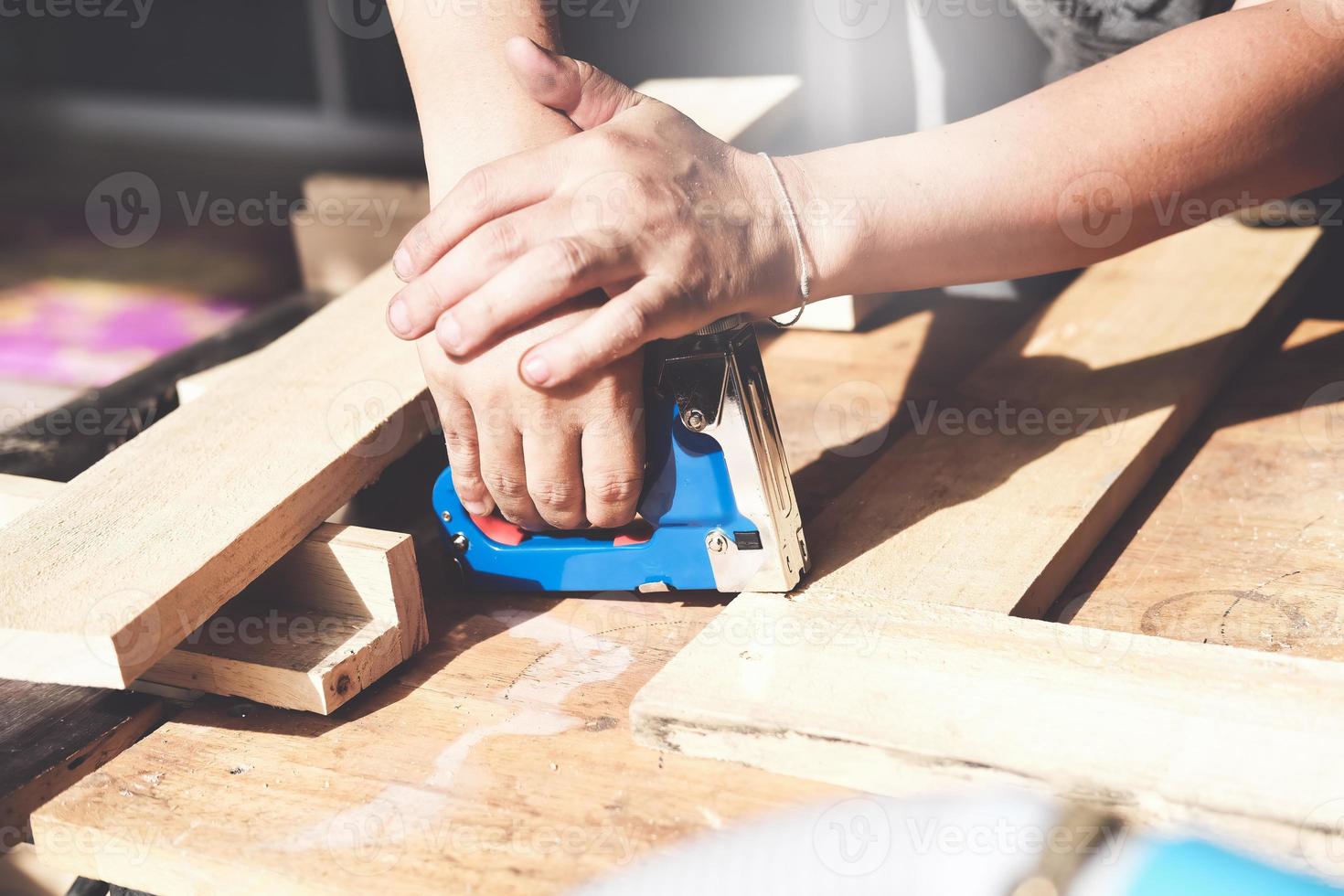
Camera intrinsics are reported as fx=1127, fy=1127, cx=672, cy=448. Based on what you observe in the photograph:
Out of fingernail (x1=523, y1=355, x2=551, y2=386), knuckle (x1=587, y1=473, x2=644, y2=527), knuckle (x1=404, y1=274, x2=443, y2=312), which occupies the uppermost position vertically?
knuckle (x1=404, y1=274, x2=443, y2=312)

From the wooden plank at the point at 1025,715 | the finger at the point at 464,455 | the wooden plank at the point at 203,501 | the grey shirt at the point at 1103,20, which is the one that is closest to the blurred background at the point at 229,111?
the grey shirt at the point at 1103,20

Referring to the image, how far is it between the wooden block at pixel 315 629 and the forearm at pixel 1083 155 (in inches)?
22.1

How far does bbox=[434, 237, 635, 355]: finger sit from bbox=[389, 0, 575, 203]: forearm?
0.66 ft

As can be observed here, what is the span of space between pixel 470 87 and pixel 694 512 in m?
0.53

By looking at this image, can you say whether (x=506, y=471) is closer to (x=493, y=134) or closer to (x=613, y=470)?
(x=613, y=470)

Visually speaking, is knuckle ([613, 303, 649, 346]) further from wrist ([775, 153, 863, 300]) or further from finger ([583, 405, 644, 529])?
wrist ([775, 153, 863, 300])

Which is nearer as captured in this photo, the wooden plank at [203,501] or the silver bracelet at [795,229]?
the wooden plank at [203,501]

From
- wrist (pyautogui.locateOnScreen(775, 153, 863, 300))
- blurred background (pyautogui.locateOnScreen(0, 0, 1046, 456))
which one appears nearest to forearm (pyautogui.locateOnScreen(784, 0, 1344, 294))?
wrist (pyautogui.locateOnScreen(775, 153, 863, 300))

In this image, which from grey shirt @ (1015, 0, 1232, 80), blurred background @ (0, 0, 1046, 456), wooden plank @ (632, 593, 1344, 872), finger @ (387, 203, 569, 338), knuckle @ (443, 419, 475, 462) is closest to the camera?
wooden plank @ (632, 593, 1344, 872)

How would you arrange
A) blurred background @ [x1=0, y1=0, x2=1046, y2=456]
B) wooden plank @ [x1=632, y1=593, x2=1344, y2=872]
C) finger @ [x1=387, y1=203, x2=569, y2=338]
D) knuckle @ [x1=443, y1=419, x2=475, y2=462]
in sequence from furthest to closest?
blurred background @ [x1=0, y1=0, x2=1046, y2=456] < knuckle @ [x1=443, y1=419, x2=475, y2=462] < finger @ [x1=387, y1=203, x2=569, y2=338] < wooden plank @ [x1=632, y1=593, x2=1344, y2=872]

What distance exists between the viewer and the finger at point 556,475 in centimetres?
116

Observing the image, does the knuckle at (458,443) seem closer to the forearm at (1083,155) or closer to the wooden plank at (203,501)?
the wooden plank at (203,501)

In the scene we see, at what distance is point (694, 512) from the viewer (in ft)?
3.97

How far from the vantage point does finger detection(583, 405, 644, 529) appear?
1155 millimetres
